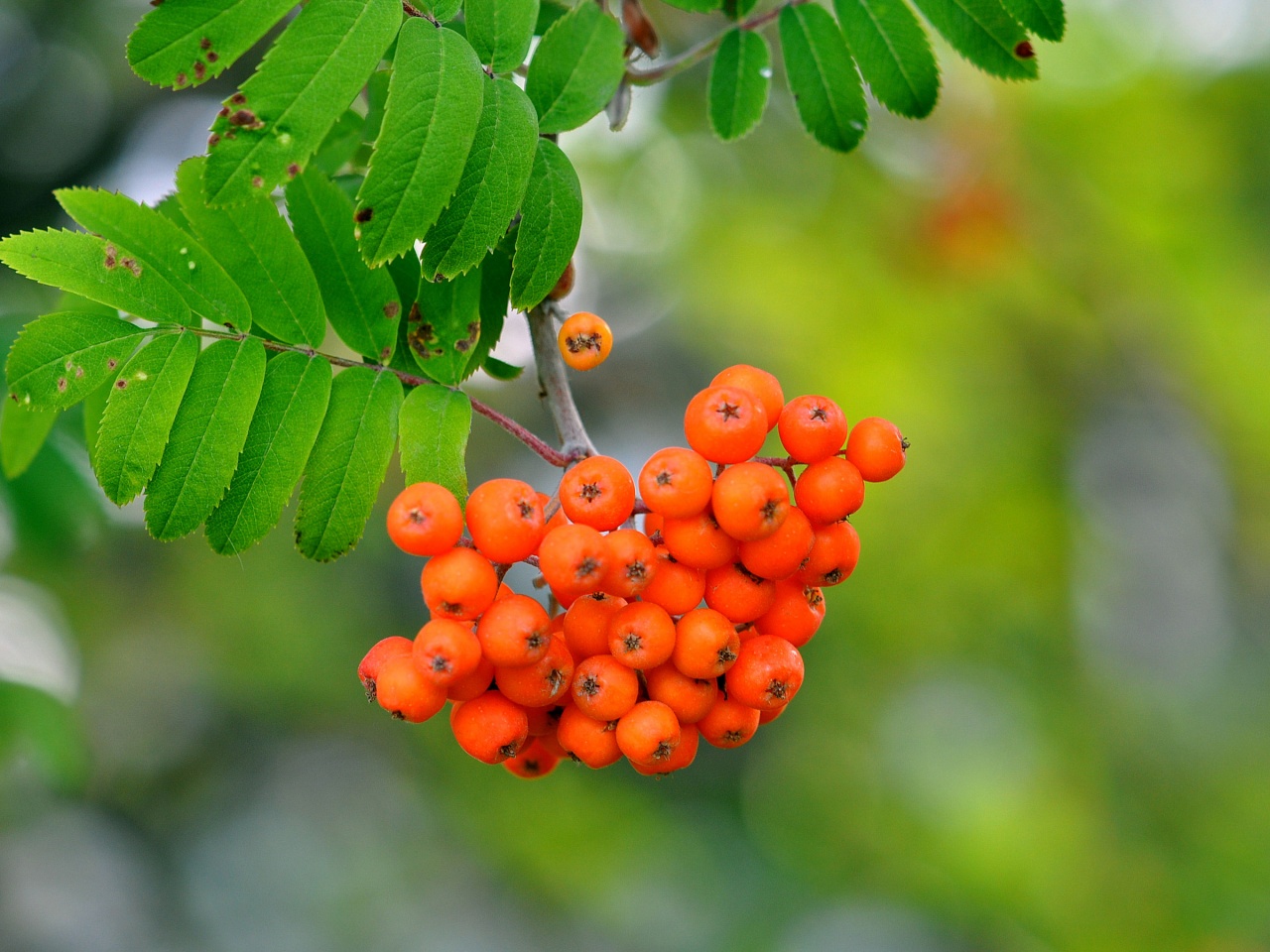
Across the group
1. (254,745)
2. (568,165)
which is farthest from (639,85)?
(254,745)

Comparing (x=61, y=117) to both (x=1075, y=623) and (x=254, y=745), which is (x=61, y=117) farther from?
(x=1075, y=623)

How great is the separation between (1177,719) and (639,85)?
25.4 ft

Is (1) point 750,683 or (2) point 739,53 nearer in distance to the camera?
(1) point 750,683

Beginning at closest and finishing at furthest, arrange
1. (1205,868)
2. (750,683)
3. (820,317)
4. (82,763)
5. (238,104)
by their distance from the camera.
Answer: (238,104) → (750,683) → (82,763) → (1205,868) → (820,317)

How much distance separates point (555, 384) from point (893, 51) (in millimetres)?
965

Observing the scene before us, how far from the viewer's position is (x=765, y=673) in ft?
4.31

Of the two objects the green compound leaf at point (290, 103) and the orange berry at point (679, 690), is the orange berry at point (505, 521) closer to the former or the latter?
the orange berry at point (679, 690)

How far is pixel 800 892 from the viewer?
7.57 m

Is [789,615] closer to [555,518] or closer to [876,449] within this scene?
[876,449]

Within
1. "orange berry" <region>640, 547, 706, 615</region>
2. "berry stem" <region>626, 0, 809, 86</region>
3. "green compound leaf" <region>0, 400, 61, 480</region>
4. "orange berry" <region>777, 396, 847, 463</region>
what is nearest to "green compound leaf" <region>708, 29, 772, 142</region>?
"berry stem" <region>626, 0, 809, 86</region>

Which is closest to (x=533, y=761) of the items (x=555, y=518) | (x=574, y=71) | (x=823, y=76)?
(x=555, y=518)

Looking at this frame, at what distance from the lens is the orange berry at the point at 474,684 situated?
129 cm

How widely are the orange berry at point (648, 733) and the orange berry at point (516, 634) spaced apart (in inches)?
7.0

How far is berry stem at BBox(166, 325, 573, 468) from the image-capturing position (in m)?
1.37
